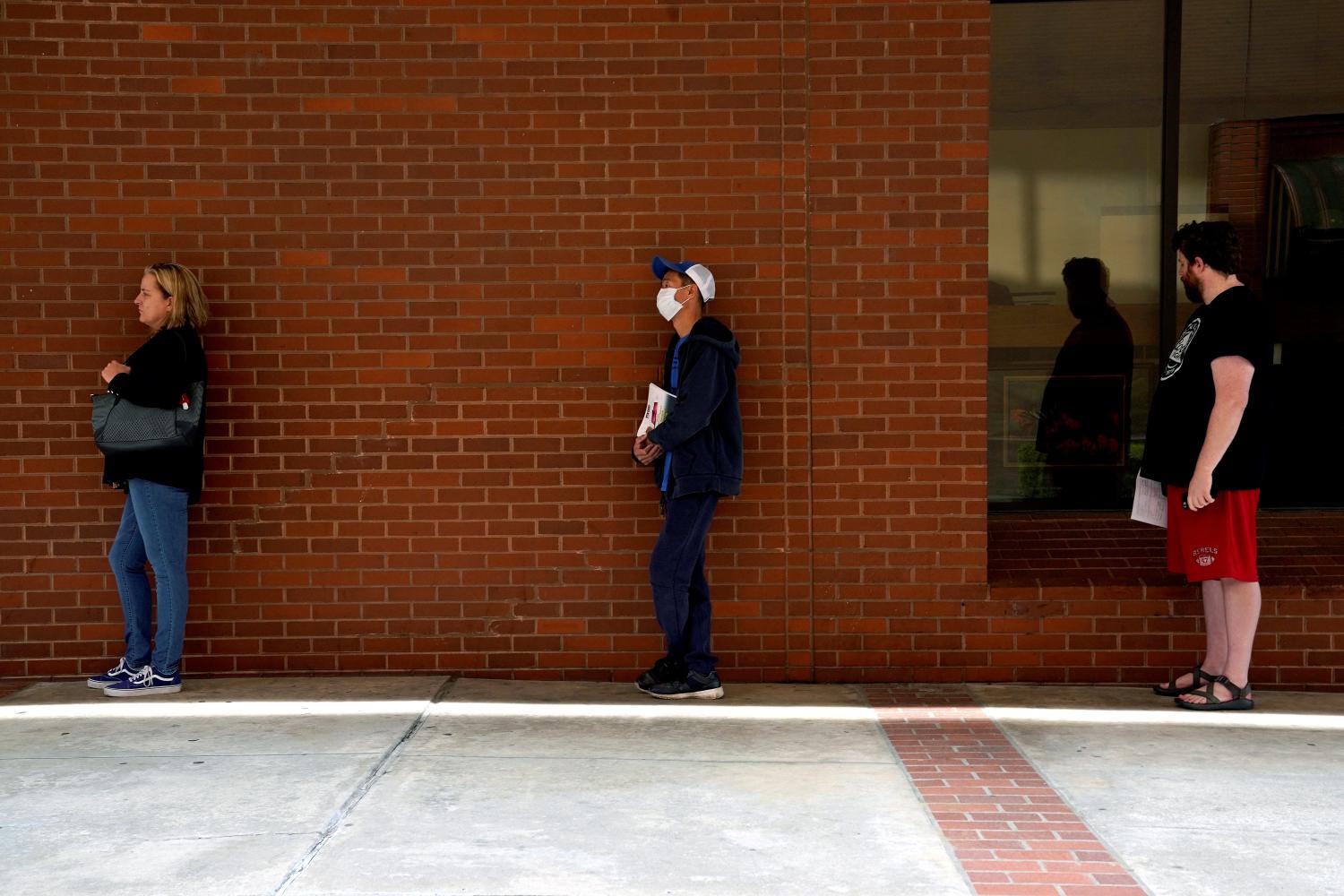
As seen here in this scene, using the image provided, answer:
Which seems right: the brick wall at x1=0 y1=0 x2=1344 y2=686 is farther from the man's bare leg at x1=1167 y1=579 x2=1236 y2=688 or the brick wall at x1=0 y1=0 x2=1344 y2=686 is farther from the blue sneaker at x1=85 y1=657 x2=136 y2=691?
the man's bare leg at x1=1167 y1=579 x2=1236 y2=688

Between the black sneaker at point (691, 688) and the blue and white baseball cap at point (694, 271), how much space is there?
1.55 meters

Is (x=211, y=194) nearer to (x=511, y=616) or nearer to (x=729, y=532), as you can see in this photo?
(x=511, y=616)

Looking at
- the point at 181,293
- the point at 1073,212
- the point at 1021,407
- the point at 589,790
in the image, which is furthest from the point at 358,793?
the point at 1073,212

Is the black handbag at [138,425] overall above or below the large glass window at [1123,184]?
below

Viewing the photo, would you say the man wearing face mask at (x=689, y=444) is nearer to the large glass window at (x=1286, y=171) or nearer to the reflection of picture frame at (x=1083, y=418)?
the reflection of picture frame at (x=1083, y=418)

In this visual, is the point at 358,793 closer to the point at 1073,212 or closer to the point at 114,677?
the point at 114,677

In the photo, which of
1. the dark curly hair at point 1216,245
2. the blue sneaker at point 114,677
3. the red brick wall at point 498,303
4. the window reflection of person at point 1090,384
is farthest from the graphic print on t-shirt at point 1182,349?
the blue sneaker at point 114,677

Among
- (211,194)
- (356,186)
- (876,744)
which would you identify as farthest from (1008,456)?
(211,194)

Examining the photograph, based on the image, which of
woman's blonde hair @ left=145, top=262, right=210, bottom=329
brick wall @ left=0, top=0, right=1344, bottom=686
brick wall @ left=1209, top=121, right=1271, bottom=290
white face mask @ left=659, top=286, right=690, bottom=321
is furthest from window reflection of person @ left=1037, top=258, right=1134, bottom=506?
woman's blonde hair @ left=145, top=262, right=210, bottom=329

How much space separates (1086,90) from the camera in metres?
6.35

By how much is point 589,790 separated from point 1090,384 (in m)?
3.33

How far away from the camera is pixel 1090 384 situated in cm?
639

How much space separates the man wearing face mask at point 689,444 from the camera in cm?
527

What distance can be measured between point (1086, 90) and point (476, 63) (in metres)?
2.83
